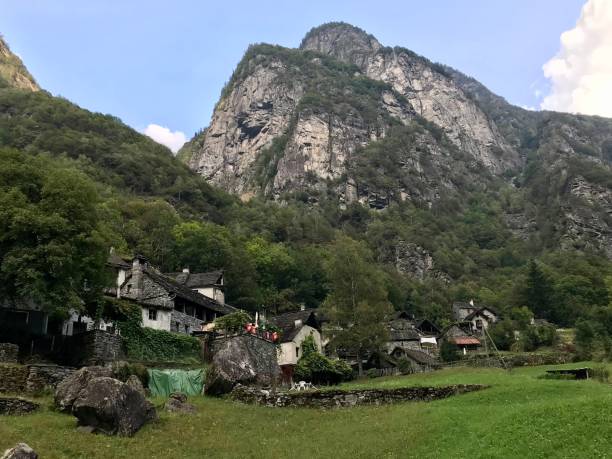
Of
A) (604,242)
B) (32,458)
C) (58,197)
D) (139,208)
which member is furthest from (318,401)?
(604,242)

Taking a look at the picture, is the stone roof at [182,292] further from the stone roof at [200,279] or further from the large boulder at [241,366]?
the large boulder at [241,366]

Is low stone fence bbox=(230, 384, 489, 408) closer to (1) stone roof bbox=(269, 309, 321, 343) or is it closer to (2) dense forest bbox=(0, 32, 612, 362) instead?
(2) dense forest bbox=(0, 32, 612, 362)

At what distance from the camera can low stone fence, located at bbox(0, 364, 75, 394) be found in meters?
26.7

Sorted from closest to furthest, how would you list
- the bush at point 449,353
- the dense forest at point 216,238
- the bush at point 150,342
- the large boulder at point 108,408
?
the large boulder at point 108,408
the dense forest at point 216,238
the bush at point 150,342
the bush at point 449,353

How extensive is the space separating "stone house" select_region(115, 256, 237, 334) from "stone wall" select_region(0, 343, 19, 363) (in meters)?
13.2

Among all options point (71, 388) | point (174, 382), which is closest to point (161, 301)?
point (174, 382)

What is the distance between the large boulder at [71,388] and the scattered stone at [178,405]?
3.53 meters

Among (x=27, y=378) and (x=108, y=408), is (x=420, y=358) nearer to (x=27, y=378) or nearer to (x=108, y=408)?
(x=27, y=378)

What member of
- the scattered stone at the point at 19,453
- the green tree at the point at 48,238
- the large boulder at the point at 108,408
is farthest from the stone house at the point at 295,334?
the scattered stone at the point at 19,453

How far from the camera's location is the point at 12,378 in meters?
27.0

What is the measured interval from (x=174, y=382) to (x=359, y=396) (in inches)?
430

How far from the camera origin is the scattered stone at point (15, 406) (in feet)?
75.1

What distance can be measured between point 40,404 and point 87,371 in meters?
2.34

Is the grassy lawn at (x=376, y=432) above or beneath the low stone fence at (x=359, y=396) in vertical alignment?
beneath
